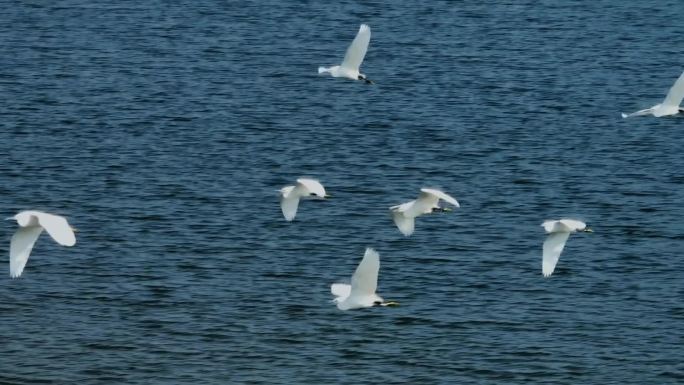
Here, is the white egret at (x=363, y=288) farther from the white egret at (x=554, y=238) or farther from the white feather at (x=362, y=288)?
the white egret at (x=554, y=238)

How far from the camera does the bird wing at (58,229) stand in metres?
25.1

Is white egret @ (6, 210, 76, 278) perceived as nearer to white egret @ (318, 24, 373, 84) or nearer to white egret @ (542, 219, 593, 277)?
white egret @ (318, 24, 373, 84)

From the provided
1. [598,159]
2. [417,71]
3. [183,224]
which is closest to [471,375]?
[183,224]

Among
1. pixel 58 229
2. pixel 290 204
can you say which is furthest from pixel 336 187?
pixel 58 229

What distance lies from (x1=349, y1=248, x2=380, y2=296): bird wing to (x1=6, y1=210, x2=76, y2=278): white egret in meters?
4.24

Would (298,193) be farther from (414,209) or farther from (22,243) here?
(22,243)

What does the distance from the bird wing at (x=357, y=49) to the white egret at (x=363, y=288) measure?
499 cm

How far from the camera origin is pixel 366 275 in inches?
1030

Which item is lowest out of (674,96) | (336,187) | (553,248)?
(553,248)

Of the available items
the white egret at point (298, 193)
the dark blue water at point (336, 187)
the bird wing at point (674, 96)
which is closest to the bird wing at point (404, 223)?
the white egret at point (298, 193)

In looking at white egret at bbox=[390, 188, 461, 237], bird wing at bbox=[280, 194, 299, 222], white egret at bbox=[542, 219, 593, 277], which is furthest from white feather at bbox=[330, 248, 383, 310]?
white egret at bbox=[542, 219, 593, 277]

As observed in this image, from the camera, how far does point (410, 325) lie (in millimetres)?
34031

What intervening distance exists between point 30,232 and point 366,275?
5373mm

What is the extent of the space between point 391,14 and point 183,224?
73.7 ft
